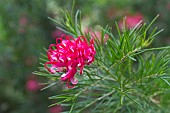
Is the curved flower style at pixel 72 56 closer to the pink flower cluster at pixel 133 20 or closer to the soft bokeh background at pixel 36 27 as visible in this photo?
the soft bokeh background at pixel 36 27

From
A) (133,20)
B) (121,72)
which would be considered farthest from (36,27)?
(121,72)

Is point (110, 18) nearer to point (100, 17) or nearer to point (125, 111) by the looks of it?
point (100, 17)

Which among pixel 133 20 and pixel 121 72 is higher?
pixel 133 20

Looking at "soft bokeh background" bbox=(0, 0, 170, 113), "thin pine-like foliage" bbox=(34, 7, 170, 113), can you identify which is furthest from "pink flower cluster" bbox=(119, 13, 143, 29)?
"thin pine-like foliage" bbox=(34, 7, 170, 113)

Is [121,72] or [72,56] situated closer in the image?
[72,56]

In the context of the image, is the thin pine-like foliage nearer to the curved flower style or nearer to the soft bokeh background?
the curved flower style

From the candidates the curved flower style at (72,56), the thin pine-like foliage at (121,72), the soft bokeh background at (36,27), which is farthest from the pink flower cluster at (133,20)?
the curved flower style at (72,56)

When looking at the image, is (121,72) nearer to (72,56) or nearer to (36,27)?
(72,56)

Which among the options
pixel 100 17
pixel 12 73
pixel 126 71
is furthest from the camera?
pixel 100 17

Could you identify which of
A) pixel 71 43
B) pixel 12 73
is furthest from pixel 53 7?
pixel 71 43
